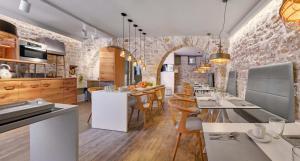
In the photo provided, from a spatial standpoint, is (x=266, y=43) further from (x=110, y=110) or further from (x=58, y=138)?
(x=58, y=138)

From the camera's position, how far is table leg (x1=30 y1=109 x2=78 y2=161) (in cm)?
174

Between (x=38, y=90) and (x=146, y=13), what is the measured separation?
3736mm

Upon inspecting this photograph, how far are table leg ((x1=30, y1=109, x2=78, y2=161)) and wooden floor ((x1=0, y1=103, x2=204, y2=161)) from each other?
81 cm

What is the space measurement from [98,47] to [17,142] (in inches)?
205

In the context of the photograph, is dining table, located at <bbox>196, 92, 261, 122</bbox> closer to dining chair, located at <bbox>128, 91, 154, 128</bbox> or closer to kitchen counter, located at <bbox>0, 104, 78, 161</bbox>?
dining chair, located at <bbox>128, 91, 154, 128</bbox>

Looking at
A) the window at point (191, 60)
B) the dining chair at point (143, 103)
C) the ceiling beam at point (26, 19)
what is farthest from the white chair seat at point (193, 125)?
the window at point (191, 60)

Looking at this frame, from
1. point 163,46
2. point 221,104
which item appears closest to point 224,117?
point 221,104

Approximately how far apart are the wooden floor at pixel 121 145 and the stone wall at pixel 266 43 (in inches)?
81.8

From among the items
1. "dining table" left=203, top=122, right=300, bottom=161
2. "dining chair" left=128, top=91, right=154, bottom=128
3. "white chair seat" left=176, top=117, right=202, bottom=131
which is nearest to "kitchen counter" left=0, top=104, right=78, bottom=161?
"dining table" left=203, top=122, right=300, bottom=161

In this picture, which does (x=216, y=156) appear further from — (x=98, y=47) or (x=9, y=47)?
(x=98, y=47)

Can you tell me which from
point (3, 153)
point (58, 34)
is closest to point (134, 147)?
point (3, 153)

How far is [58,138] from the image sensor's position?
1.78 meters

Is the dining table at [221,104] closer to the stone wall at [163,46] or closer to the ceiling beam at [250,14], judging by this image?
the ceiling beam at [250,14]

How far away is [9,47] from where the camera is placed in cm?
429
